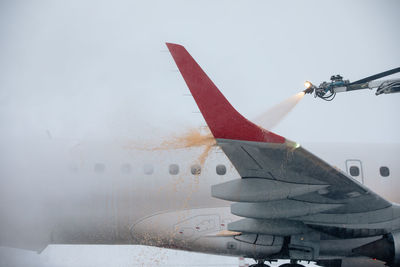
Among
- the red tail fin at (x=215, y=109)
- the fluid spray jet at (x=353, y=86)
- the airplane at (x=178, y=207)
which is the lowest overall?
the airplane at (x=178, y=207)

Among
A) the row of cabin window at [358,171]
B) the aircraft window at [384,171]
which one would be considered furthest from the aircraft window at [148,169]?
the aircraft window at [384,171]

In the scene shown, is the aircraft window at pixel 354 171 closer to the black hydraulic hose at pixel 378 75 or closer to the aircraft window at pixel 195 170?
the black hydraulic hose at pixel 378 75

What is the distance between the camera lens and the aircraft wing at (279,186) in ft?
17.0

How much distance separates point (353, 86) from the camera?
9.05 metres

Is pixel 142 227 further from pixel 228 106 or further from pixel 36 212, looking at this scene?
pixel 228 106

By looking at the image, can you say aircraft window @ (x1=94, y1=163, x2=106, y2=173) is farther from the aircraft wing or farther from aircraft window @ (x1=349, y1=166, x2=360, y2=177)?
aircraft window @ (x1=349, y1=166, x2=360, y2=177)

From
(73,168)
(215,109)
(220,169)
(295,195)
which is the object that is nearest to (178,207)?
(220,169)

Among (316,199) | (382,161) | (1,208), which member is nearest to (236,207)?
(316,199)

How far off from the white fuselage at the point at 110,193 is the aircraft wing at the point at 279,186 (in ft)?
4.14

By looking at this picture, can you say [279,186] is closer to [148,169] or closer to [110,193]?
[148,169]

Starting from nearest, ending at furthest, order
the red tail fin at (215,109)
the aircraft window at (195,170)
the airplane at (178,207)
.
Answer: the red tail fin at (215,109), the airplane at (178,207), the aircraft window at (195,170)

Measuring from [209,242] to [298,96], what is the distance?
12.1 feet

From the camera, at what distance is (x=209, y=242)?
833 cm

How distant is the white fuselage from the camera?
8281 mm
